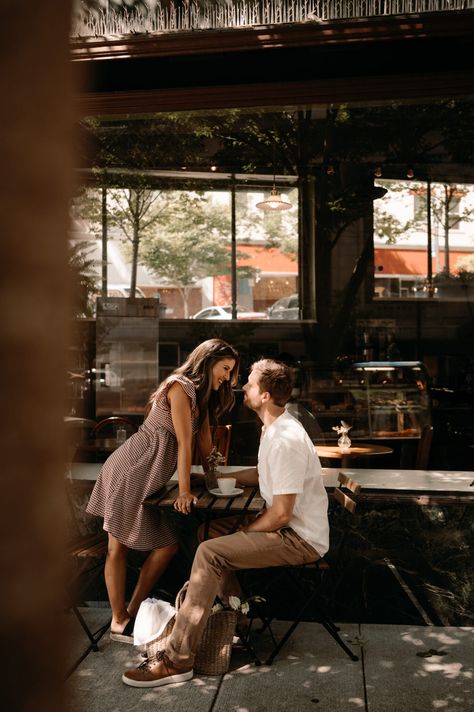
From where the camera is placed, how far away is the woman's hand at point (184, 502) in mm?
4070

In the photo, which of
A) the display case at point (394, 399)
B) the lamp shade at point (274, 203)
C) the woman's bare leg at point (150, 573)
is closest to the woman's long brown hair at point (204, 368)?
the woman's bare leg at point (150, 573)

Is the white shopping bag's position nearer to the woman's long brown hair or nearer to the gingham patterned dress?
the gingham patterned dress

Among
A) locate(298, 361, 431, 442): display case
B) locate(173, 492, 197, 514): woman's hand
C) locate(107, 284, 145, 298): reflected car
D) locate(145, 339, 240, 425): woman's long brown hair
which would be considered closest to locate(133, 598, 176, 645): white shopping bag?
locate(173, 492, 197, 514): woman's hand

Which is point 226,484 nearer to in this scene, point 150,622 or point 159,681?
point 150,622

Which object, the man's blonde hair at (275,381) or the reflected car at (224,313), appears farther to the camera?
the reflected car at (224,313)

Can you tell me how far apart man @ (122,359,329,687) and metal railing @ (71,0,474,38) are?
2230 millimetres

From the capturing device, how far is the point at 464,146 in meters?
11.3

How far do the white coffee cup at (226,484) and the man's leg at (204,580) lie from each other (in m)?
0.35

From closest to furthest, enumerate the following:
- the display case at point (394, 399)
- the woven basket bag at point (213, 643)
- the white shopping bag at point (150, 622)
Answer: the woven basket bag at point (213, 643) < the white shopping bag at point (150, 622) < the display case at point (394, 399)

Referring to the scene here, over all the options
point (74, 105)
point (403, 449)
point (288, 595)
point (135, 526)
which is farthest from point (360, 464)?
point (74, 105)

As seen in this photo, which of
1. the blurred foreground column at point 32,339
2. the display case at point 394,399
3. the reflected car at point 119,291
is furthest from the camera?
the reflected car at point 119,291

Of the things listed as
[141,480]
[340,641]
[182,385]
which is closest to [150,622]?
[141,480]

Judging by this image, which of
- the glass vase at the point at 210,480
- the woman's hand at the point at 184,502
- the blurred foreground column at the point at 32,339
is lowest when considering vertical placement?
the woman's hand at the point at 184,502

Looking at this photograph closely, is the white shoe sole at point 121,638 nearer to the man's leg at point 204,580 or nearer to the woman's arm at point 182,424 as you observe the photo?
the man's leg at point 204,580
